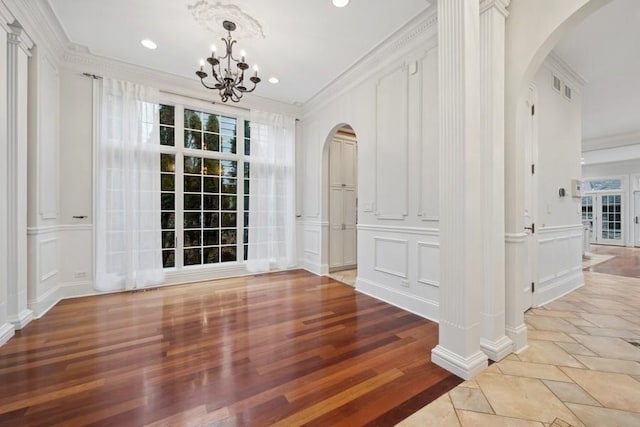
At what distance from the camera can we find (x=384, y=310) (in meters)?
3.24

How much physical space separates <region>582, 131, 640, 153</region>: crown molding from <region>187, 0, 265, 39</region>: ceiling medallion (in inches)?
365

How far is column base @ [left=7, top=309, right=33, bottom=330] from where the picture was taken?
2.64 m

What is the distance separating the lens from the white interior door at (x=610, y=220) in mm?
8961

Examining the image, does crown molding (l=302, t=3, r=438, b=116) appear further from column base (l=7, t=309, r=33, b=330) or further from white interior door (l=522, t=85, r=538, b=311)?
A: column base (l=7, t=309, r=33, b=330)

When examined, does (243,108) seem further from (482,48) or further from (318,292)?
(482,48)

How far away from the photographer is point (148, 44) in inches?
134

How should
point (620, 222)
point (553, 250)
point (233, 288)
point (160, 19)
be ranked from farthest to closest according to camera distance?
A: 1. point (620, 222)
2. point (233, 288)
3. point (553, 250)
4. point (160, 19)

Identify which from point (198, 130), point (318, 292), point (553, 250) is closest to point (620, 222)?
point (553, 250)

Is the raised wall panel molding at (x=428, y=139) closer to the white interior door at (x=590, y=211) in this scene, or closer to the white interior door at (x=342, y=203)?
the white interior door at (x=342, y=203)

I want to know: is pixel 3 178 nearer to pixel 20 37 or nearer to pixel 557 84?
pixel 20 37

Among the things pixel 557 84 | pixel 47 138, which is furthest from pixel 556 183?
pixel 47 138

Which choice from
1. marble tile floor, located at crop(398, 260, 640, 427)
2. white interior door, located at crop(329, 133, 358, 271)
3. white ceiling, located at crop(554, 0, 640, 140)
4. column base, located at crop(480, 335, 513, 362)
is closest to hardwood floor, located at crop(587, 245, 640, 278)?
marble tile floor, located at crop(398, 260, 640, 427)

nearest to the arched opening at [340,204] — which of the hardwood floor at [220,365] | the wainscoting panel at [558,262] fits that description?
the hardwood floor at [220,365]

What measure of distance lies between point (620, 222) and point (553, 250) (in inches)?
351
